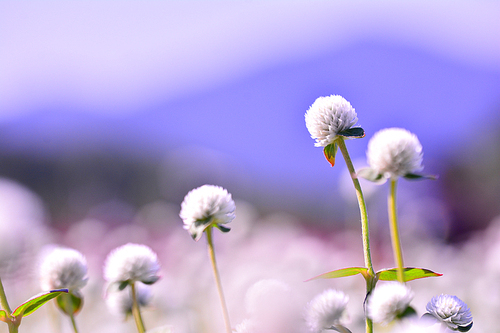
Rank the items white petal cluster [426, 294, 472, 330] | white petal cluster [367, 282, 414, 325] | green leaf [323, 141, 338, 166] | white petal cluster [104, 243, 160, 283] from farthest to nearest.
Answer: white petal cluster [104, 243, 160, 283]
green leaf [323, 141, 338, 166]
white petal cluster [426, 294, 472, 330]
white petal cluster [367, 282, 414, 325]

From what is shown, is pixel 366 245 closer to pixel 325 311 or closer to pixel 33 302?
pixel 325 311

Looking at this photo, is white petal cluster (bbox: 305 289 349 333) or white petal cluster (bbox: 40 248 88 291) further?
white petal cluster (bbox: 40 248 88 291)

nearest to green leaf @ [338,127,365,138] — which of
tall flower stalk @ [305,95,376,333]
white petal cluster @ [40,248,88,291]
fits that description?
tall flower stalk @ [305,95,376,333]

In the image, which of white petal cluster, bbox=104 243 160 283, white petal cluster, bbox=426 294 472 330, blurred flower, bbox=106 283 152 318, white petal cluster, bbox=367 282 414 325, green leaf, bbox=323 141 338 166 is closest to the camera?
white petal cluster, bbox=367 282 414 325

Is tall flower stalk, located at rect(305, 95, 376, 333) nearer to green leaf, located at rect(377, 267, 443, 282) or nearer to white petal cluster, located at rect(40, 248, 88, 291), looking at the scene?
green leaf, located at rect(377, 267, 443, 282)

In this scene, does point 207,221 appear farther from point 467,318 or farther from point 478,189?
point 478,189
